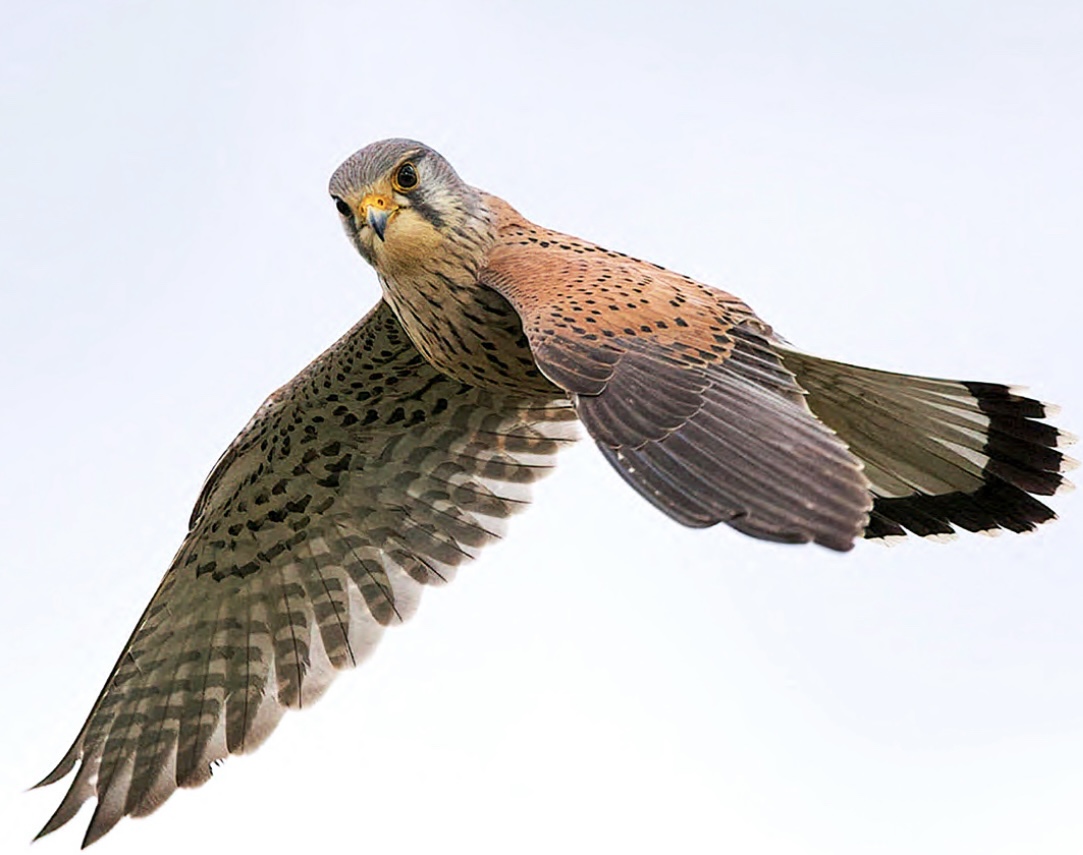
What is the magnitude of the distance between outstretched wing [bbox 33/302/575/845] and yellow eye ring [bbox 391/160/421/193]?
5.15 feet

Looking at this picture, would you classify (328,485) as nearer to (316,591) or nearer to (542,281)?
(316,591)

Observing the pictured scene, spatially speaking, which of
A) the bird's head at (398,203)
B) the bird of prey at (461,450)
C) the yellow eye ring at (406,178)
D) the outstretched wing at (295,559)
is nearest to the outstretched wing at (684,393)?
the bird of prey at (461,450)

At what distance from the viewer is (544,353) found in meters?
7.48

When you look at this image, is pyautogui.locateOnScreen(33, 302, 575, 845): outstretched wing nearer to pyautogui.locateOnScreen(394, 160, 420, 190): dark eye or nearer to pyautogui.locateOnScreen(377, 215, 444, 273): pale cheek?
pyautogui.locateOnScreen(377, 215, 444, 273): pale cheek

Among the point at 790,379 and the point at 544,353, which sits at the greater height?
the point at 790,379

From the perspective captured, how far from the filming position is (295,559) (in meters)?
10.5

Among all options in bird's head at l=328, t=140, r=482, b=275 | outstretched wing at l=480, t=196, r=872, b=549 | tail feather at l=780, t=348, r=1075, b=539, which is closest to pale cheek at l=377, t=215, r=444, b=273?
bird's head at l=328, t=140, r=482, b=275

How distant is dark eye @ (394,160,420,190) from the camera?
27.8 feet

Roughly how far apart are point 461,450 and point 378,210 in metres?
2.10

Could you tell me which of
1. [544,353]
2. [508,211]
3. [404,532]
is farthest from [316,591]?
[544,353]

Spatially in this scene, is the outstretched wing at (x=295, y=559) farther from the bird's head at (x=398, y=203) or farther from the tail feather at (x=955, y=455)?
the tail feather at (x=955, y=455)

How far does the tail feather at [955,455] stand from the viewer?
8914mm

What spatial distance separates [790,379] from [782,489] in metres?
1.02

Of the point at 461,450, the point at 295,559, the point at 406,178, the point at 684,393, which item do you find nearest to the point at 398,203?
the point at 406,178
